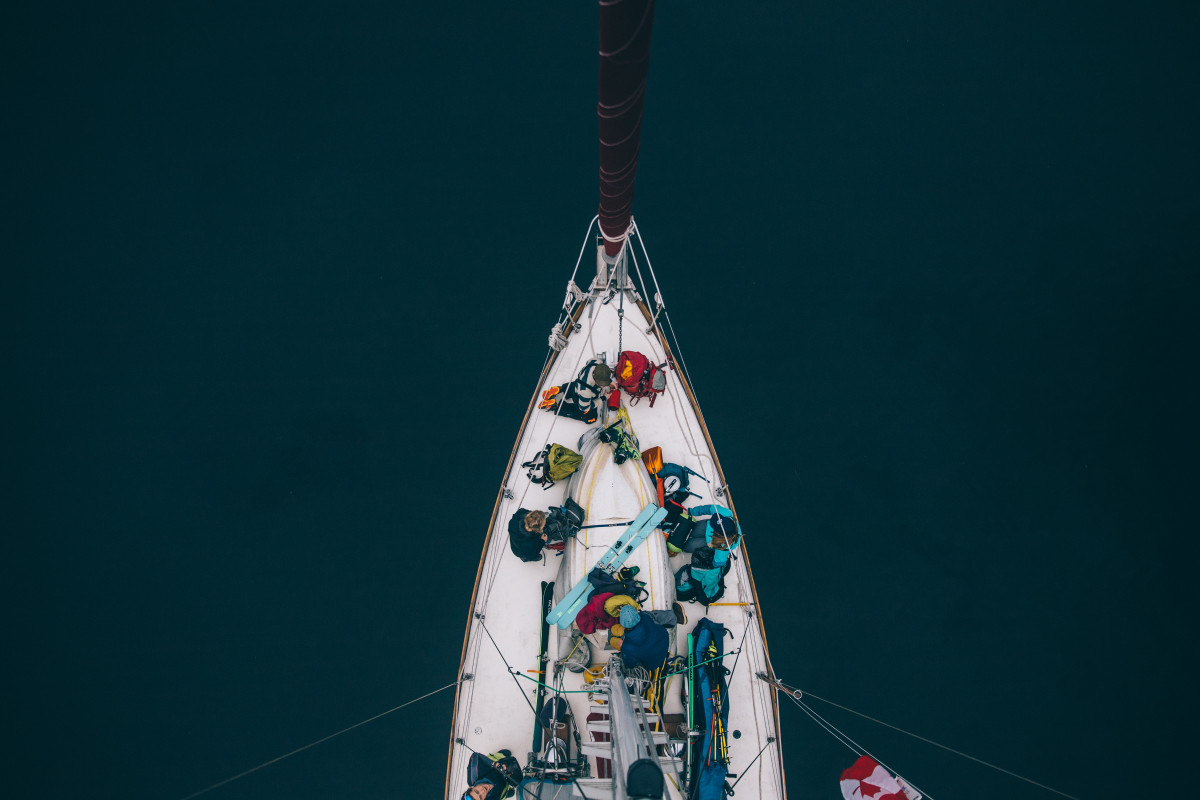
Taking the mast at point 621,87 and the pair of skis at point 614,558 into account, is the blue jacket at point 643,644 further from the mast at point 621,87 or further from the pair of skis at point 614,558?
the mast at point 621,87

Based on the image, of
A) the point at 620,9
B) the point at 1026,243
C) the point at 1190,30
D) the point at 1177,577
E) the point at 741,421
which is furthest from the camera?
the point at 1190,30

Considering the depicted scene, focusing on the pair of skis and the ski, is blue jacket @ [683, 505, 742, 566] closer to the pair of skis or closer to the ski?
the pair of skis

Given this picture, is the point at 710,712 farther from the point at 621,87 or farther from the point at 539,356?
the point at 539,356

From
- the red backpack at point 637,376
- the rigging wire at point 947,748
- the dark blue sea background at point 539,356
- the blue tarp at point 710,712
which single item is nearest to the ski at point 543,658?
the blue tarp at point 710,712

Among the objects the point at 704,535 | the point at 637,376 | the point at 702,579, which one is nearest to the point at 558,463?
the point at 637,376

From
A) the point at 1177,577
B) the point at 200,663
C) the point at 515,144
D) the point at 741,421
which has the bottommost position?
the point at 200,663

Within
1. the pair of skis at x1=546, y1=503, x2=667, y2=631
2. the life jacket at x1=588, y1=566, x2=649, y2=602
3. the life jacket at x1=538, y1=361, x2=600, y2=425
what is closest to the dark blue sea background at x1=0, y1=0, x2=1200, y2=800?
the life jacket at x1=538, y1=361, x2=600, y2=425

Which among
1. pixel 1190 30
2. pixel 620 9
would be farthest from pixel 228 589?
pixel 1190 30

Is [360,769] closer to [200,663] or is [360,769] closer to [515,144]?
[200,663]

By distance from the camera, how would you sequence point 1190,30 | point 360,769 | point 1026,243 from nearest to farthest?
point 360,769 < point 1026,243 < point 1190,30
